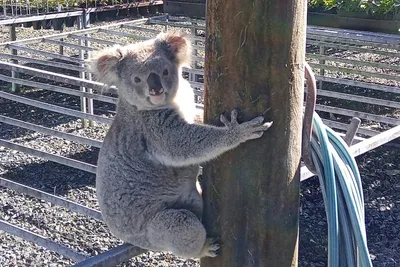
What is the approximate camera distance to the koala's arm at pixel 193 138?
5.16 ft

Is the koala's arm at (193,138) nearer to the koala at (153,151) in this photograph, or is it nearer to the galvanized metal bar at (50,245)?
the koala at (153,151)

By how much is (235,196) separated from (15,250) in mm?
3028

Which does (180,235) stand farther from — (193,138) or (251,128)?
(251,128)

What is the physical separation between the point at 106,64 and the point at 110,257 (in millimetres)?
977

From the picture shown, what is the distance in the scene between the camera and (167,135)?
2.28 metres

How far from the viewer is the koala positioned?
6.92ft

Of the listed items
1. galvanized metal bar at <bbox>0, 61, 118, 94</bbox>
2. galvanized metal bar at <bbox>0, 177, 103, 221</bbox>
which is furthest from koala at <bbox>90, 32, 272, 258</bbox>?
galvanized metal bar at <bbox>0, 61, 118, 94</bbox>

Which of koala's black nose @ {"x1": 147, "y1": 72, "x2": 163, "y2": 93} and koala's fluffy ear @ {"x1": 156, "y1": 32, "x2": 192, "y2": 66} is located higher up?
koala's fluffy ear @ {"x1": 156, "y1": 32, "x2": 192, "y2": 66}

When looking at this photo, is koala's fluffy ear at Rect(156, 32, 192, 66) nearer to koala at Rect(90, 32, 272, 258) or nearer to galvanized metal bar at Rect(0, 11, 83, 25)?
koala at Rect(90, 32, 272, 258)

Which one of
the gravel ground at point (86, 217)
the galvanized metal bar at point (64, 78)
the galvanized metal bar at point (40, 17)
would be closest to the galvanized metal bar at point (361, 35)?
the gravel ground at point (86, 217)

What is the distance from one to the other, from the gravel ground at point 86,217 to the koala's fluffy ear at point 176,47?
5.93ft

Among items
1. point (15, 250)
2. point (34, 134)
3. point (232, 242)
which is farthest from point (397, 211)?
point (34, 134)

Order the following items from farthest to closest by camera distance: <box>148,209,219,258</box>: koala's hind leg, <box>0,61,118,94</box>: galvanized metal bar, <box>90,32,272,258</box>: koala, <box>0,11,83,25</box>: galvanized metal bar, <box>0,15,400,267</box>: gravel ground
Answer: <box>0,11,83,25</box>: galvanized metal bar
<box>0,15,400,267</box>: gravel ground
<box>0,61,118,94</box>: galvanized metal bar
<box>90,32,272,258</box>: koala
<box>148,209,219,258</box>: koala's hind leg

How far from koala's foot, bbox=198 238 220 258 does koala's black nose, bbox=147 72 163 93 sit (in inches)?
32.9
